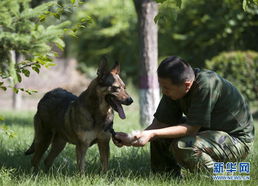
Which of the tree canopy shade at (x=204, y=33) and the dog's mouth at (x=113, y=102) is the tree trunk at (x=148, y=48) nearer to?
the dog's mouth at (x=113, y=102)

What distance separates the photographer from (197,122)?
4.57 metres

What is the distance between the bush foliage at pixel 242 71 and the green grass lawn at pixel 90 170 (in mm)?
8792

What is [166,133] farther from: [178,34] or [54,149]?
[178,34]

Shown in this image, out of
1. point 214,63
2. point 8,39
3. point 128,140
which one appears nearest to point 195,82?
point 128,140

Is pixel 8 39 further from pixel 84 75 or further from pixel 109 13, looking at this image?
A: pixel 84 75

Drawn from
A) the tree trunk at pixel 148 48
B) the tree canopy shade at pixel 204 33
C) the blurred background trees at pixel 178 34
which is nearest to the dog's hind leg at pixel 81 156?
the tree trunk at pixel 148 48

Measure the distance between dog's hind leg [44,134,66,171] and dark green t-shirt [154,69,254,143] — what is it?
1.70 metres

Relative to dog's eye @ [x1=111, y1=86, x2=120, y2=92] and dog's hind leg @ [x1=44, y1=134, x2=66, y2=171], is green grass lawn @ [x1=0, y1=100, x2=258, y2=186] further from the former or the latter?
dog's eye @ [x1=111, y1=86, x2=120, y2=92]

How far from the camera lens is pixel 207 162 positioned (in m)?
4.62

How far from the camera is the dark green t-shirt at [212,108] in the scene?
4.59 metres

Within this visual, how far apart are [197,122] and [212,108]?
278 millimetres

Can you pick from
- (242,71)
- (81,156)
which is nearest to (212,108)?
(81,156)

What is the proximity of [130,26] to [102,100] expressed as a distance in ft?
68.1

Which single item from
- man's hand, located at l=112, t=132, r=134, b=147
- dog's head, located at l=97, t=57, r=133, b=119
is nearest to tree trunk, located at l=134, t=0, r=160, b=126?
dog's head, located at l=97, t=57, r=133, b=119
